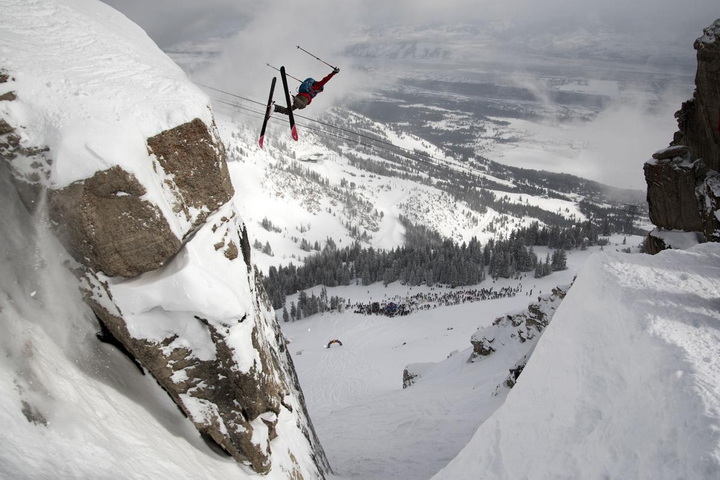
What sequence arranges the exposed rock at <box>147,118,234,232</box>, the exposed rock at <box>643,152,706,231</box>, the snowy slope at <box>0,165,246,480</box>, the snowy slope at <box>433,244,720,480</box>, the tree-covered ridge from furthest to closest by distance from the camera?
the tree-covered ridge
the exposed rock at <box>643,152,706,231</box>
the exposed rock at <box>147,118,234,232</box>
the snowy slope at <box>433,244,720,480</box>
the snowy slope at <box>0,165,246,480</box>

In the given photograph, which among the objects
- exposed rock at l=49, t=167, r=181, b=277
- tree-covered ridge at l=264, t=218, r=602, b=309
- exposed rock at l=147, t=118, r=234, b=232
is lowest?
tree-covered ridge at l=264, t=218, r=602, b=309

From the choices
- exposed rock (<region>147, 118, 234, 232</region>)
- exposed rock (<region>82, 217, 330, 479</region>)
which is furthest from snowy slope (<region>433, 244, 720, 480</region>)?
exposed rock (<region>147, 118, 234, 232</region>)

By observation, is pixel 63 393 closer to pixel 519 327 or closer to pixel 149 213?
pixel 149 213

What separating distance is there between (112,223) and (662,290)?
12.7 meters

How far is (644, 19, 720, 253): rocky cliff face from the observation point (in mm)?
14586

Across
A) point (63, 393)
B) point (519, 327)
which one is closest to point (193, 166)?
point (63, 393)

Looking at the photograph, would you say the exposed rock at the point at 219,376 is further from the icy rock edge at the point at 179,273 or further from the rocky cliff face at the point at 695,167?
the rocky cliff face at the point at 695,167

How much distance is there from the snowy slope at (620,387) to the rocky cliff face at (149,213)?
619 centimetres

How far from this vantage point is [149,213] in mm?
8523

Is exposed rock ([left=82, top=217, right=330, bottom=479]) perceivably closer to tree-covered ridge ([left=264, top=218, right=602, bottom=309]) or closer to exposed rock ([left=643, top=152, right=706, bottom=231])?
exposed rock ([left=643, top=152, right=706, bottom=231])

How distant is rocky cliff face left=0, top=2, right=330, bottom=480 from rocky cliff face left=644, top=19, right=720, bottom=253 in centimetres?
1680

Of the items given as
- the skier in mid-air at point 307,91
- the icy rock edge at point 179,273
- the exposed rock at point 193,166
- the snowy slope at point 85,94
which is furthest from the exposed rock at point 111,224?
the skier in mid-air at point 307,91

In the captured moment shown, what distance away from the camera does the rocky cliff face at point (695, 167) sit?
47.9ft

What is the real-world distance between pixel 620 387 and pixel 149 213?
10.2 meters
